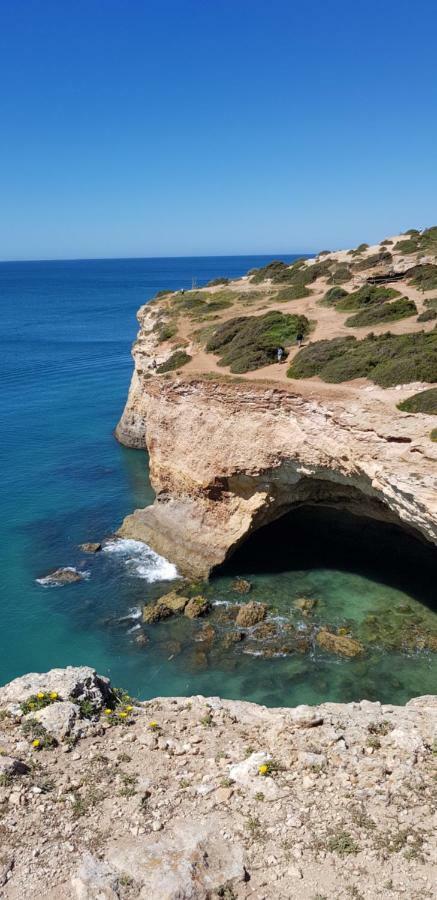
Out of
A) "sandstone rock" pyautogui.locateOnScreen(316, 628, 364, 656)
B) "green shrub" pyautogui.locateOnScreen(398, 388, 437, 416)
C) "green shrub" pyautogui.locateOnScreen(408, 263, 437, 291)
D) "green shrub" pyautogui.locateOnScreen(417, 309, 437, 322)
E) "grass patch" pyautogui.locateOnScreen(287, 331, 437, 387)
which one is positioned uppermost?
"green shrub" pyautogui.locateOnScreen(408, 263, 437, 291)

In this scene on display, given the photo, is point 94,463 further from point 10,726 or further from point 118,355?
point 118,355

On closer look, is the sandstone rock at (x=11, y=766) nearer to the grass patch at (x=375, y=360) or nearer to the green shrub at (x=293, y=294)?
the grass patch at (x=375, y=360)

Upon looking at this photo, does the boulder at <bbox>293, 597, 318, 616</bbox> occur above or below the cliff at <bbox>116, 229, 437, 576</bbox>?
below

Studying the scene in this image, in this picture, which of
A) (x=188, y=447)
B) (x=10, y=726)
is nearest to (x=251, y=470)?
(x=188, y=447)

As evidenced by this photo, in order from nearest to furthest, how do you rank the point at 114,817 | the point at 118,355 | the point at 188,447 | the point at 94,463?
1. the point at 114,817
2. the point at 188,447
3. the point at 94,463
4. the point at 118,355

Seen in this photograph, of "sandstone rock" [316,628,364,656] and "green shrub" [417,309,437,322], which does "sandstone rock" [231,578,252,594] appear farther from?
"green shrub" [417,309,437,322]

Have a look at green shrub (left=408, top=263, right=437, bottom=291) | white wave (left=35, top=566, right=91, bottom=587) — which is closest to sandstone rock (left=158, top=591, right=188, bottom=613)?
white wave (left=35, top=566, right=91, bottom=587)
